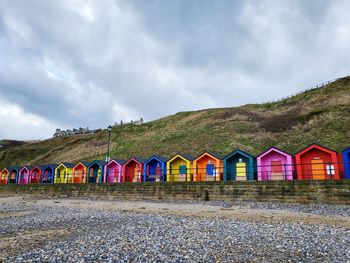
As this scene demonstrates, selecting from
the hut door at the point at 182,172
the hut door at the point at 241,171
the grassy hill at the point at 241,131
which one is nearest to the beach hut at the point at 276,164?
the hut door at the point at 241,171

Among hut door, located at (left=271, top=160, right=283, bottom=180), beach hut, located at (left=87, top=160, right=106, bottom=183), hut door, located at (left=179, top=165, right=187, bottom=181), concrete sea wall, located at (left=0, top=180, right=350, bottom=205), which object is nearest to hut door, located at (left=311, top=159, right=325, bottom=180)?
hut door, located at (left=271, top=160, right=283, bottom=180)

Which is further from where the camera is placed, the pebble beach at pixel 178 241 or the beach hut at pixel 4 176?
the beach hut at pixel 4 176

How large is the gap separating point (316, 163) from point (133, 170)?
20.3 m

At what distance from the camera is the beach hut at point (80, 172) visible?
36844 millimetres

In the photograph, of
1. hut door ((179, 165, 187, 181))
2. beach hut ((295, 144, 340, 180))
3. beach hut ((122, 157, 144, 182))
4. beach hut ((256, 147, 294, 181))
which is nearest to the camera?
beach hut ((295, 144, 340, 180))

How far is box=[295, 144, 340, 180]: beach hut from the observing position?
22.3m

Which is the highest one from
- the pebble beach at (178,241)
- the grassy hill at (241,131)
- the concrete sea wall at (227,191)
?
the grassy hill at (241,131)

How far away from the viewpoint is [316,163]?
2194cm

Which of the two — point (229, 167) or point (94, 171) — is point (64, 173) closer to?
point (94, 171)

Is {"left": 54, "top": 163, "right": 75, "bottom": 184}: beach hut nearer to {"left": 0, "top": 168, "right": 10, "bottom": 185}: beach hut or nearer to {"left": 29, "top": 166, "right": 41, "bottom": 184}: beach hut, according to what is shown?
{"left": 29, "top": 166, "right": 41, "bottom": 184}: beach hut

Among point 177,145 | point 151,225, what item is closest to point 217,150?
point 177,145

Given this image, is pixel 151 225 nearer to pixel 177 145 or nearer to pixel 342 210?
pixel 342 210

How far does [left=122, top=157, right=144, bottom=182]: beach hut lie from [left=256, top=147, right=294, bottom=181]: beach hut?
13870mm

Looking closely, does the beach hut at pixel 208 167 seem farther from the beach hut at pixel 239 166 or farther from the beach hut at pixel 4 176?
the beach hut at pixel 4 176
